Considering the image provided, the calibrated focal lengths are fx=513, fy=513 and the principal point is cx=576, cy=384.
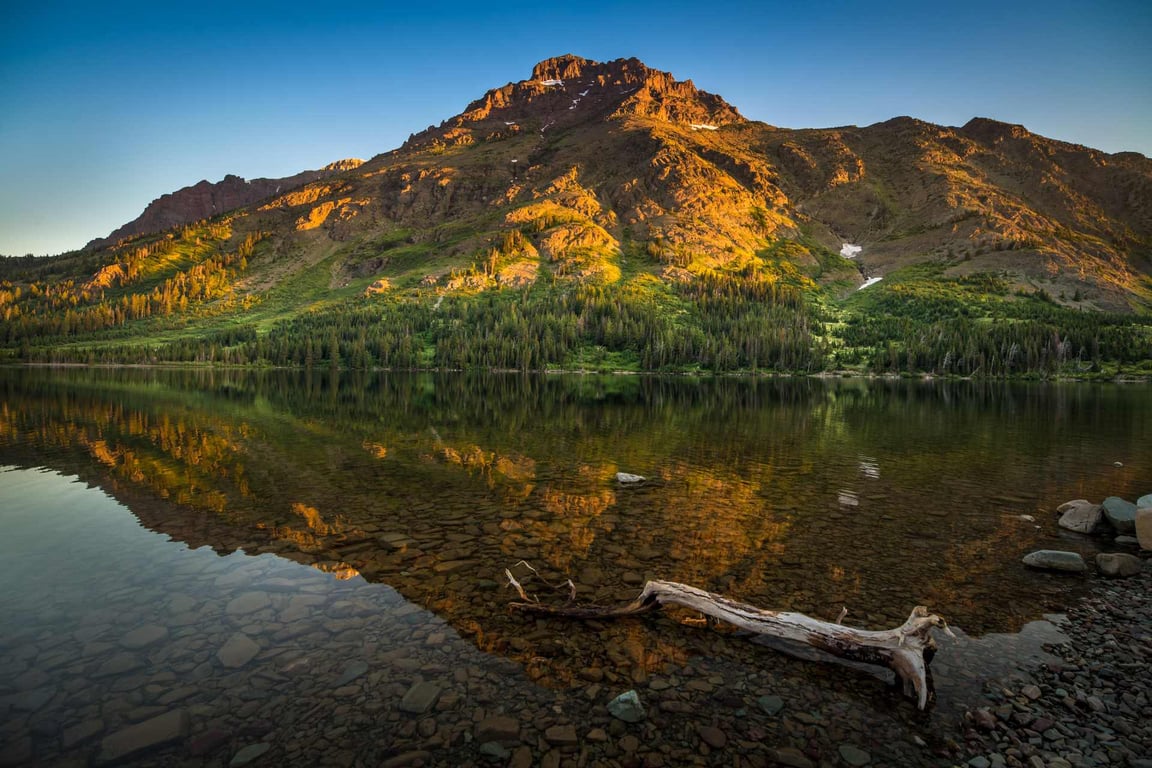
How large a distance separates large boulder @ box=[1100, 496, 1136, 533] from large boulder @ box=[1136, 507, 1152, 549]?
34.6 inches

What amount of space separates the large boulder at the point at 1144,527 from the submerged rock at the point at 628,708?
→ 18751 mm

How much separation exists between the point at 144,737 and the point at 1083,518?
1089 inches

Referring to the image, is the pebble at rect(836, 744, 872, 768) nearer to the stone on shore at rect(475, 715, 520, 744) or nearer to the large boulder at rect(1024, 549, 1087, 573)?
the stone on shore at rect(475, 715, 520, 744)

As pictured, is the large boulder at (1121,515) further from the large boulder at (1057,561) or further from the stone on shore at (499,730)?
the stone on shore at (499,730)

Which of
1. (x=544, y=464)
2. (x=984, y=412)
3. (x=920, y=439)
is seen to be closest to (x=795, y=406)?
(x=984, y=412)

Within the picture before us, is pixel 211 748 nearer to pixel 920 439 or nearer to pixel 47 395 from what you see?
pixel 920 439

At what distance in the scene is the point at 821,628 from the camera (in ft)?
34.2

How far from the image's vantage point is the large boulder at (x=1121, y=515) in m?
17.9

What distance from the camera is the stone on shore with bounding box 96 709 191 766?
24.9 feet

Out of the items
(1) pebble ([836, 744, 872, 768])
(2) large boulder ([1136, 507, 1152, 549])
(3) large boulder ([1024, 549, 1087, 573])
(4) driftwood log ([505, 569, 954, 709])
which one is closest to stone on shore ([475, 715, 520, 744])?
(4) driftwood log ([505, 569, 954, 709])

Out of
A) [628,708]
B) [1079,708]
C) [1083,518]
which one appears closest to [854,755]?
[628,708]

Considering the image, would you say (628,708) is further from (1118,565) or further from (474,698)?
(1118,565)

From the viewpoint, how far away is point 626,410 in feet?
204

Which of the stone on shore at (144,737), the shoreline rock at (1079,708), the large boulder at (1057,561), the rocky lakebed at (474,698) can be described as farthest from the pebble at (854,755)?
the large boulder at (1057,561)
